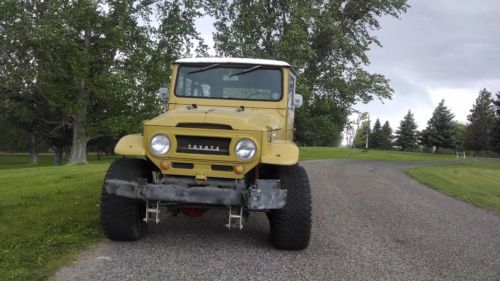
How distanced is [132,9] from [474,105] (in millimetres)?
63251

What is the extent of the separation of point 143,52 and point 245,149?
65.1 ft

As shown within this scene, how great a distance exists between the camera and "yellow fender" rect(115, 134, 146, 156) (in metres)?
5.64

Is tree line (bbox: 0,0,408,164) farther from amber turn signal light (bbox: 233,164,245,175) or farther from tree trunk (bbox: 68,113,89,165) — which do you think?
amber turn signal light (bbox: 233,164,245,175)

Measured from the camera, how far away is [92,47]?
80.9ft

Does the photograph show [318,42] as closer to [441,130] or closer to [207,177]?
[207,177]

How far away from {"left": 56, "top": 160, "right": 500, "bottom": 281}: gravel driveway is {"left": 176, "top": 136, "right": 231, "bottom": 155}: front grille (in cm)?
111

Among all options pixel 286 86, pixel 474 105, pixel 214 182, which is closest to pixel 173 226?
pixel 214 182

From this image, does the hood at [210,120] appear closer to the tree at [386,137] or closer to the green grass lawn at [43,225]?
the green grass lawn at [43,225]

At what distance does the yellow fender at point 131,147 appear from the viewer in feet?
18.5

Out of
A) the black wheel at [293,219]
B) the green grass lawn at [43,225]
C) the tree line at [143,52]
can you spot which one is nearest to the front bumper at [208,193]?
the black wheel at [293,219]

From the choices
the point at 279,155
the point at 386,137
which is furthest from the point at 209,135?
the point at 386,137

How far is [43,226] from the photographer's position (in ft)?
20.8

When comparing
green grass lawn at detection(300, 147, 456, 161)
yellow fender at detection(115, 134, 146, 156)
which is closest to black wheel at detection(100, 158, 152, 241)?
yellow fender at detection(115, 134, 146, 156)

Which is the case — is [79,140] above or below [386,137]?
below
